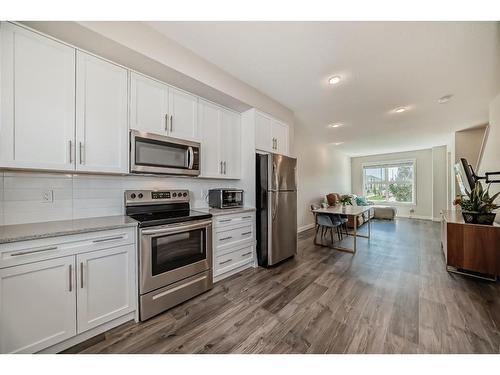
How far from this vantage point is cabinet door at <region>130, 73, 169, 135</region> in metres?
1.92

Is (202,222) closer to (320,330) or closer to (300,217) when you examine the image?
(320,330)

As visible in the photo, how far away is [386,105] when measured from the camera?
3.34 m

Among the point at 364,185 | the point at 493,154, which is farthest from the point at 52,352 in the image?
the point at 364,185

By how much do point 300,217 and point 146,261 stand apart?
426 cm

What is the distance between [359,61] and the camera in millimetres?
2154

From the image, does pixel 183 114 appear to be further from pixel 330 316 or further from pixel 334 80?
pixel 330 316

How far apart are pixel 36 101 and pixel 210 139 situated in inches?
62.3

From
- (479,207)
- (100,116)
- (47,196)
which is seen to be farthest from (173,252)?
(479,207)

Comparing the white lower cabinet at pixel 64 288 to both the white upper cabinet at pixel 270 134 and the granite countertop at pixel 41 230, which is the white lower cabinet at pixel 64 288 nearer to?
the granite countertop at pixel 41 230

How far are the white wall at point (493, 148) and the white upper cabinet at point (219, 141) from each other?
11.7 feet

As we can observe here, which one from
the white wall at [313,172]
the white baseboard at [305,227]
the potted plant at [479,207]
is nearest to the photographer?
the potted plant at [479,207]

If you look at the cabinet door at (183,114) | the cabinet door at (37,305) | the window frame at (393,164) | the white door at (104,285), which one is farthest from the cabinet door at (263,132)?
the window frame at (393,164)

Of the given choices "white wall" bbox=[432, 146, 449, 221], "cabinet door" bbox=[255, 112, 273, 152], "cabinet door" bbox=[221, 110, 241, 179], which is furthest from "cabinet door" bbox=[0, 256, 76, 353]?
"white wall" bbox=[432, 146, 449, 221]

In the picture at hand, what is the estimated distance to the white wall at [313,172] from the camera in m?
5.37
